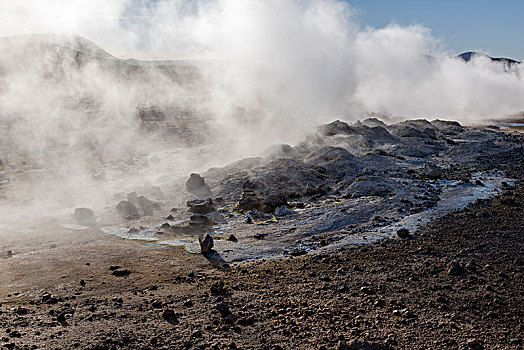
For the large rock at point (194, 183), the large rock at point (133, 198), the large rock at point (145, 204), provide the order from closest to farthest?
the large rock at point (145, 204) → the large rock at point (133, 198) → the large rock at point (194, 183)

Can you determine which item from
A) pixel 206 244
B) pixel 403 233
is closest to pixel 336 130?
pixel 403 233

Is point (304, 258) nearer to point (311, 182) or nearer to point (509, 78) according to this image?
point (311, 182)

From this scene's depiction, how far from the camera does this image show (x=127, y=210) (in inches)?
512

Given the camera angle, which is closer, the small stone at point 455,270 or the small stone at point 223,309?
the small stone at point 223,309

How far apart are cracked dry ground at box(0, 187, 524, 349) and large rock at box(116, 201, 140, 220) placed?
3106mm

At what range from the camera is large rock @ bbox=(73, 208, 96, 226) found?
12.5 metres

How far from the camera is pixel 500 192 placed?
13.8 metres

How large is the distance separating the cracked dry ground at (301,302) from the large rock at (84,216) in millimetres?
3161

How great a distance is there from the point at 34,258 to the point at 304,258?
562cm

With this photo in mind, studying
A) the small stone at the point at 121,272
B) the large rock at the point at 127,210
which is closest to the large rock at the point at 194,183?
the large rock at the point at 127,210

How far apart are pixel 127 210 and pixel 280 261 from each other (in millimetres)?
5595

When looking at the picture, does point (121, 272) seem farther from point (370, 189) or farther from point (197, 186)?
point (370, 189)

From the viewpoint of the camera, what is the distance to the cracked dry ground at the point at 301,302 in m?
6.21

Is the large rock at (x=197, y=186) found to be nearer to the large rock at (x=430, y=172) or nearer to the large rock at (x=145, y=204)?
the large rock at (x=145, y=204)
